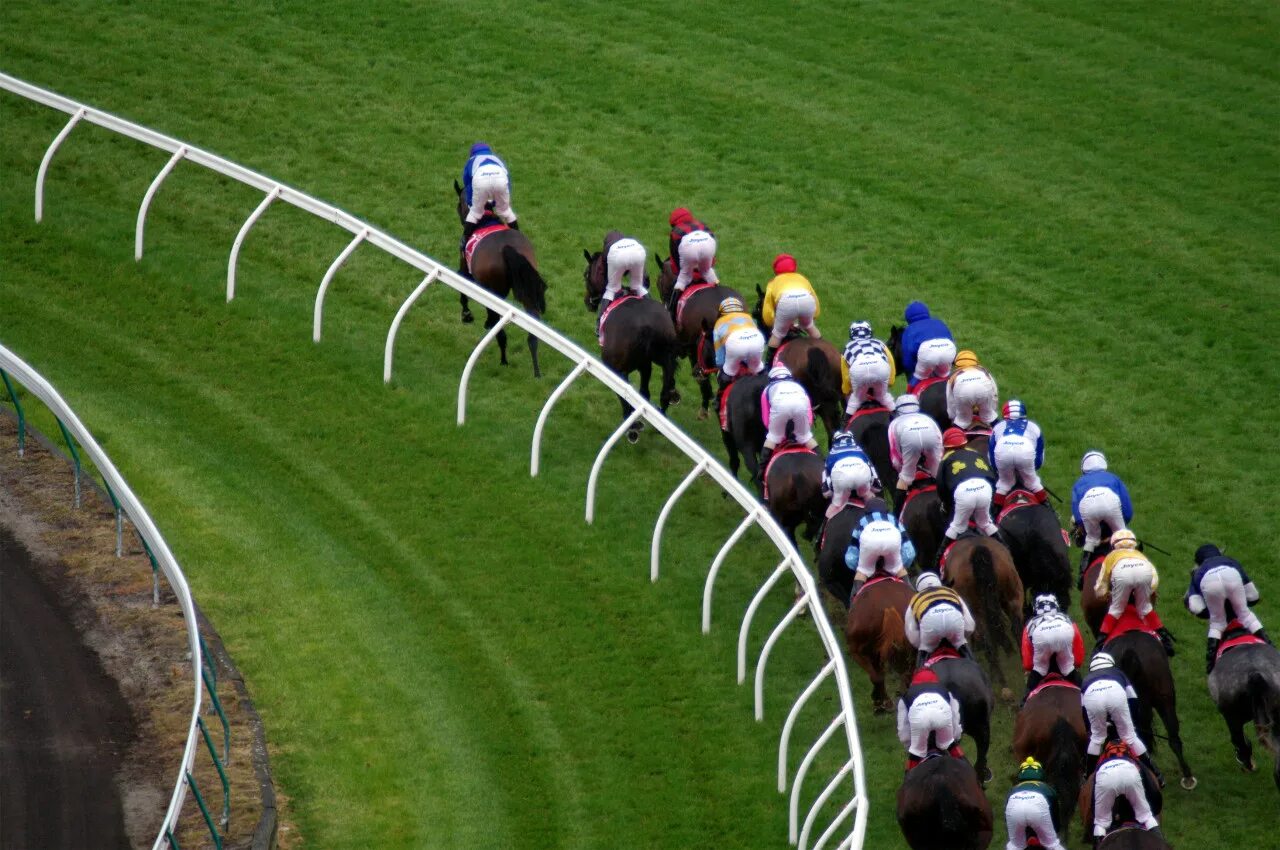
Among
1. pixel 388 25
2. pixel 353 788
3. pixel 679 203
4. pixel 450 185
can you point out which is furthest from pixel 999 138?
pixel 353 788

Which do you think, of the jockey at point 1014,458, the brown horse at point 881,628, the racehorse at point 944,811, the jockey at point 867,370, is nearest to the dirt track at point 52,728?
the racehorse at point 944,811

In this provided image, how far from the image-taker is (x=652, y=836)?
8367 millimetres

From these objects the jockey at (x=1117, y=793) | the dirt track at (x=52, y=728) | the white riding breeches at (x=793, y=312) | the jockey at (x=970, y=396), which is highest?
the white riding breeches at (x=793, y=312)

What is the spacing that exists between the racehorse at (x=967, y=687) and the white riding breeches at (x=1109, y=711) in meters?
0.55

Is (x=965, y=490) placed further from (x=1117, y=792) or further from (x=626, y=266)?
(x=626, y=266)

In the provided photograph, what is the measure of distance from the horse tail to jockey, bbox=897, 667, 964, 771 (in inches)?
192

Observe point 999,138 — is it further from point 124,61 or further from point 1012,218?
point 124,61

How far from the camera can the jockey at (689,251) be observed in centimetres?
1160

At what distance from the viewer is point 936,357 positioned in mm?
10711

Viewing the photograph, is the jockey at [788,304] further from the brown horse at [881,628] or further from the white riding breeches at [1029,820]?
the white riding breeches at [1029,820]

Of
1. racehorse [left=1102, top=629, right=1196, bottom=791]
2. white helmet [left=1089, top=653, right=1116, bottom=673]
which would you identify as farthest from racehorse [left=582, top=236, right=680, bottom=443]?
white helmet [left=1089, top=653, right=1116, bottom=673]

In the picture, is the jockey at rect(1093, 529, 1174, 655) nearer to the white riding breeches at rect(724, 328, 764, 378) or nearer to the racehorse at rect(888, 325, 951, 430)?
the racehorse at rect(888, 325, 951, 430)

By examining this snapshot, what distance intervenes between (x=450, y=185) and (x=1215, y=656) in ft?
26.6

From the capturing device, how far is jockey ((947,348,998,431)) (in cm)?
1013
